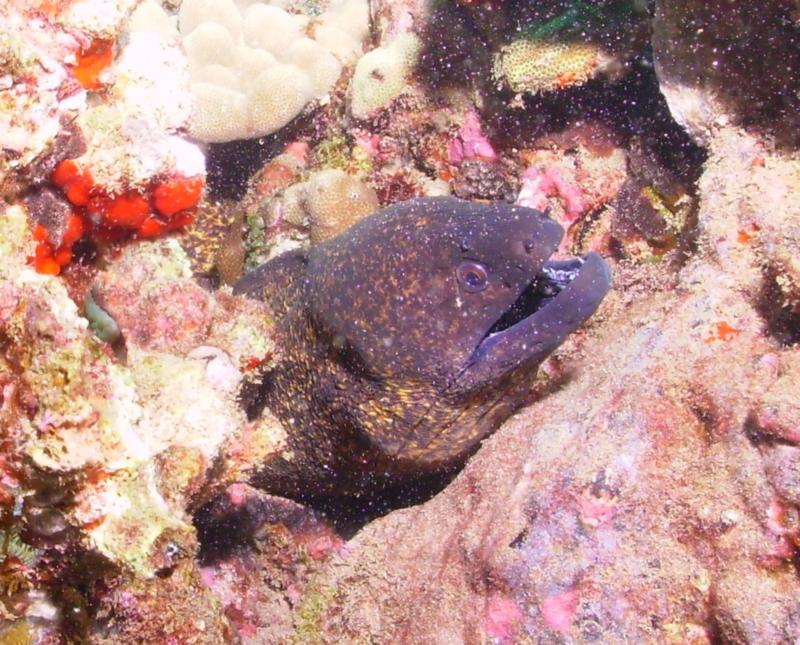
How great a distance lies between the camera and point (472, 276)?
3.44 meters

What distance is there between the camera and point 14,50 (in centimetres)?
262

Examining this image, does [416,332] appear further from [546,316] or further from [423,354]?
[546,316]

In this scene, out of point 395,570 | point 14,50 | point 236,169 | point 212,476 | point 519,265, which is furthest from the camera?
point 236,169

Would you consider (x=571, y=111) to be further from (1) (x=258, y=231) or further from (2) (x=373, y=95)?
(1) (x=258, y=231)

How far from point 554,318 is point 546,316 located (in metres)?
0.04

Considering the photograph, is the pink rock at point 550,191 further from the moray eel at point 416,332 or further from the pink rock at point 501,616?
the pink rock at point 501,616

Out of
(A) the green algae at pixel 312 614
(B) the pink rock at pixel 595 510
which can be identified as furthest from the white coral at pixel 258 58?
(B) the pink rock at pixel 595 510

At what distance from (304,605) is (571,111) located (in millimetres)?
3955

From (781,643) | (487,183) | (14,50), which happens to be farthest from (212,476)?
(487,183)

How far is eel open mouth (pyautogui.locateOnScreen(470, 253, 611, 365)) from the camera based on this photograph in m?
3.30

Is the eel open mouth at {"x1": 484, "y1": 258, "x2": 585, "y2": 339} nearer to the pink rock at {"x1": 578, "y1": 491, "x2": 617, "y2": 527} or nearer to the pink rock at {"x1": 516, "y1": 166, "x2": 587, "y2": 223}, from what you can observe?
the pink rock at {"x1": 578, "y1": 491, "x2": 617, "y2": 527}

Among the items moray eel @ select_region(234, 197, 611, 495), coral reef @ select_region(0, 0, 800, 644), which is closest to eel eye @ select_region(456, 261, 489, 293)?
moray eel @ select_region(234, 197, 611, 495)

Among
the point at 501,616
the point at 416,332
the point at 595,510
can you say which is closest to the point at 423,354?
the point at 416,332

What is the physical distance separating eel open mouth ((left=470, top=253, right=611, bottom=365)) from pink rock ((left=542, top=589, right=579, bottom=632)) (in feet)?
3.85
